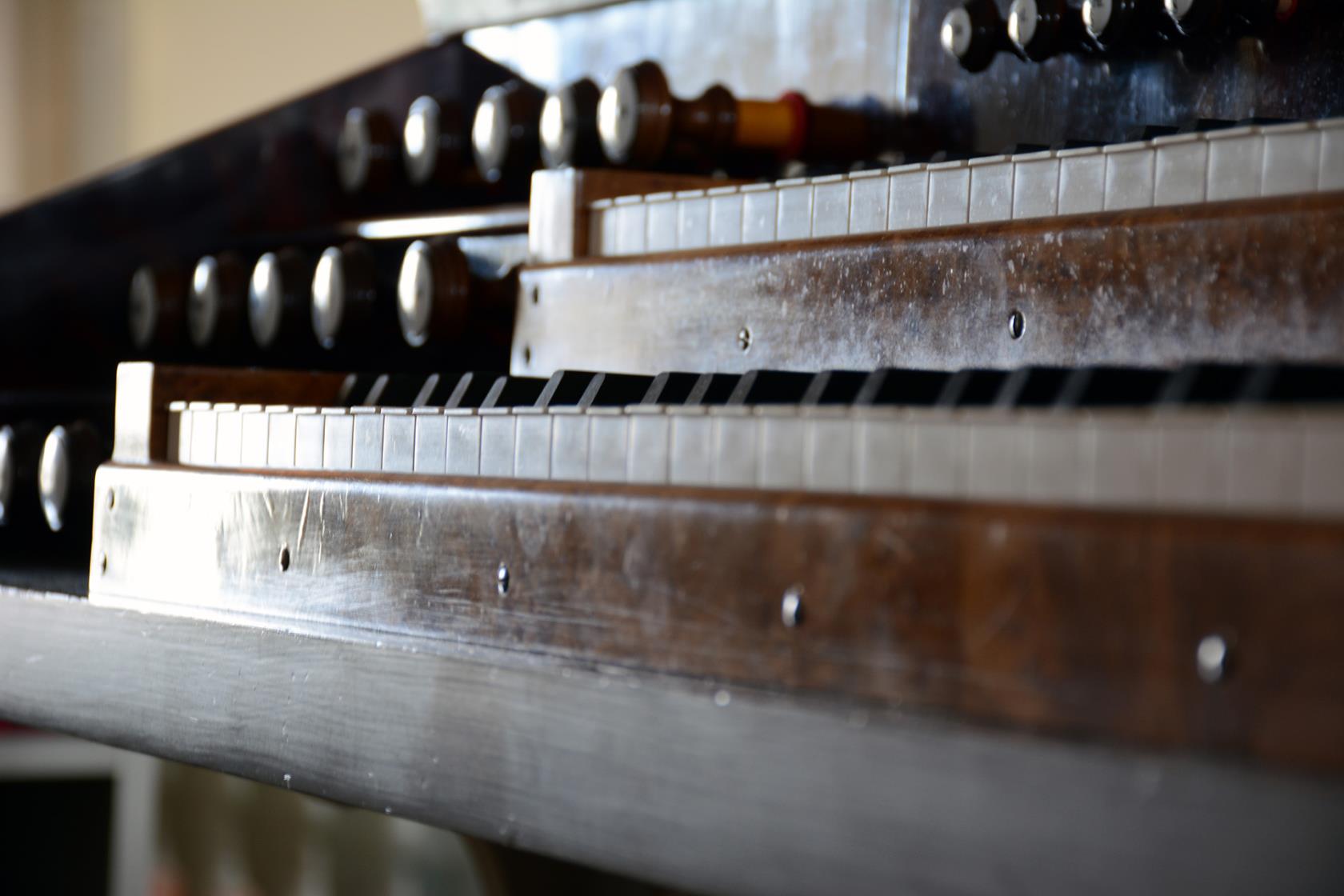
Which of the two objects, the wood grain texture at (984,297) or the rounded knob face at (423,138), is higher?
the rounded knob face at (423,138)

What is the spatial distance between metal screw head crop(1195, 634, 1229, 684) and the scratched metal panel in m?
0.75

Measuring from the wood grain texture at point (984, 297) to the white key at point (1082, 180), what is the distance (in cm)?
3

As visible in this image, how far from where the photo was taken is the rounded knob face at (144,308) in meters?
1.98

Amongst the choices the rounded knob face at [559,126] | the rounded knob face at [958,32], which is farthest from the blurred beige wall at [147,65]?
the rounded knob face at [958,32]

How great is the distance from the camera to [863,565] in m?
0.76

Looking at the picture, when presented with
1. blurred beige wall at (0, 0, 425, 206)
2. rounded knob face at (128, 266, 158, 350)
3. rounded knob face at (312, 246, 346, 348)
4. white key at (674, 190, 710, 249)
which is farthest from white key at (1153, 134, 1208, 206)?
blurred beige wall at (0, 0, 425, 206)

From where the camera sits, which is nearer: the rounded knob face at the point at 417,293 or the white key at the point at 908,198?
the white key at the point at 908,198

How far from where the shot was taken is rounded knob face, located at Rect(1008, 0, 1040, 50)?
140 cm

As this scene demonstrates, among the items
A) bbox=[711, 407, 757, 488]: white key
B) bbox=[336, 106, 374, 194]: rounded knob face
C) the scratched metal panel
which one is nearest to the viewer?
bbox=[711, 407, 757, 488]: white key

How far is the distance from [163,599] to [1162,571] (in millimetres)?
877

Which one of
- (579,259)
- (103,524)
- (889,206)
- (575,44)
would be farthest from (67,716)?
(575,44)

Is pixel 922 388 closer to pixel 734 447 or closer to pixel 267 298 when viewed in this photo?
pixel 734 447

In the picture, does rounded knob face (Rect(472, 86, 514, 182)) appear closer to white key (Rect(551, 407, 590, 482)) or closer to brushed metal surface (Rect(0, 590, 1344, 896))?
brushed metal surface (Rect(0, 590, 1344, 896))

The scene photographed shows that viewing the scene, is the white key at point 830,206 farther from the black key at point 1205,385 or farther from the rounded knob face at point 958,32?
the black key at point 1205,385
